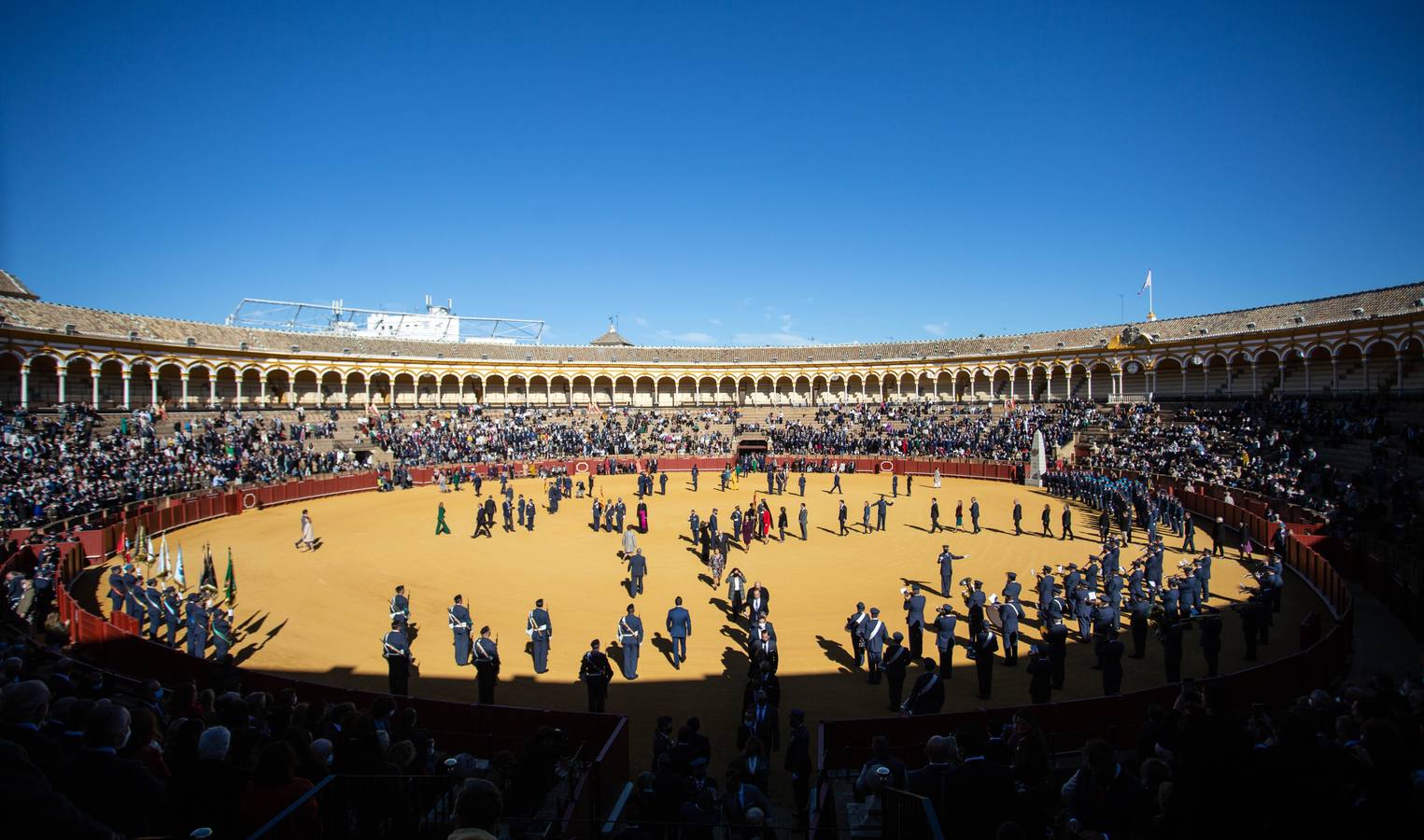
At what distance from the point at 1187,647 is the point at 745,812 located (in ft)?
35.7

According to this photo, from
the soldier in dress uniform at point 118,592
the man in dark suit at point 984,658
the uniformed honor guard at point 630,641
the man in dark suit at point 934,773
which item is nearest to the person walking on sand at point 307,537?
the soldier in dress uniform at point 118,592

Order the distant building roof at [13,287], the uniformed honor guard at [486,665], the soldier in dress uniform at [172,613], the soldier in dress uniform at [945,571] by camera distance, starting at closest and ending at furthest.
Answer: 1. the uniformed honor guard at [486,665]
2. the soldier in dress uniform at [172,613]
3. the soldier in dress uniform at [945,571]
4. the distant building roof at [13,287]

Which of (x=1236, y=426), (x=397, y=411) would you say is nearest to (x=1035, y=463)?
(x=1236, y=426)

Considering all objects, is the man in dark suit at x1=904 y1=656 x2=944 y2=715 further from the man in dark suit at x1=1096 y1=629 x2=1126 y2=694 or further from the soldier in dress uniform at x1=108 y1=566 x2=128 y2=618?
the soldier in dress uniform at x1=108 y1=566 x2=128 y2=618

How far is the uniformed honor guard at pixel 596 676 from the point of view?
8.98 metres

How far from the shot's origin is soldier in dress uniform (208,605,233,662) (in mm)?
10711

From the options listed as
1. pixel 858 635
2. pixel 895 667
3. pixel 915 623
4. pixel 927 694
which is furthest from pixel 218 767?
pixel 915 623

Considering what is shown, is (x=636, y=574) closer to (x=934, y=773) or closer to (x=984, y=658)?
(x=984, y=658)

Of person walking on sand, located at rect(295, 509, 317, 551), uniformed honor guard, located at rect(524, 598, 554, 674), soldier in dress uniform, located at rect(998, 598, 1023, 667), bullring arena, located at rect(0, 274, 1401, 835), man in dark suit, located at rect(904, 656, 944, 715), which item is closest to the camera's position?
man in dark suit, located at rect(904, 656, 944, 715)

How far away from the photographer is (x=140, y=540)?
18812 mm

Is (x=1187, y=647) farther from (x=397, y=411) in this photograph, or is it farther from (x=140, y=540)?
(x=397, y=411)

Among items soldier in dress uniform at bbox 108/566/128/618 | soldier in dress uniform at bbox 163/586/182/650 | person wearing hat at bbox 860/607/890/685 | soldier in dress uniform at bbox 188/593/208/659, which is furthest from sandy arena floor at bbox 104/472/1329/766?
soldier in dress uniform at bbox 108/566/128/618

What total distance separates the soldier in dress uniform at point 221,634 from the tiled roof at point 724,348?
43.2m

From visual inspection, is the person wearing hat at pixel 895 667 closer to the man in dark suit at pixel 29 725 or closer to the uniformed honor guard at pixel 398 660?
the uniformed honor guard at pixel 398 660
